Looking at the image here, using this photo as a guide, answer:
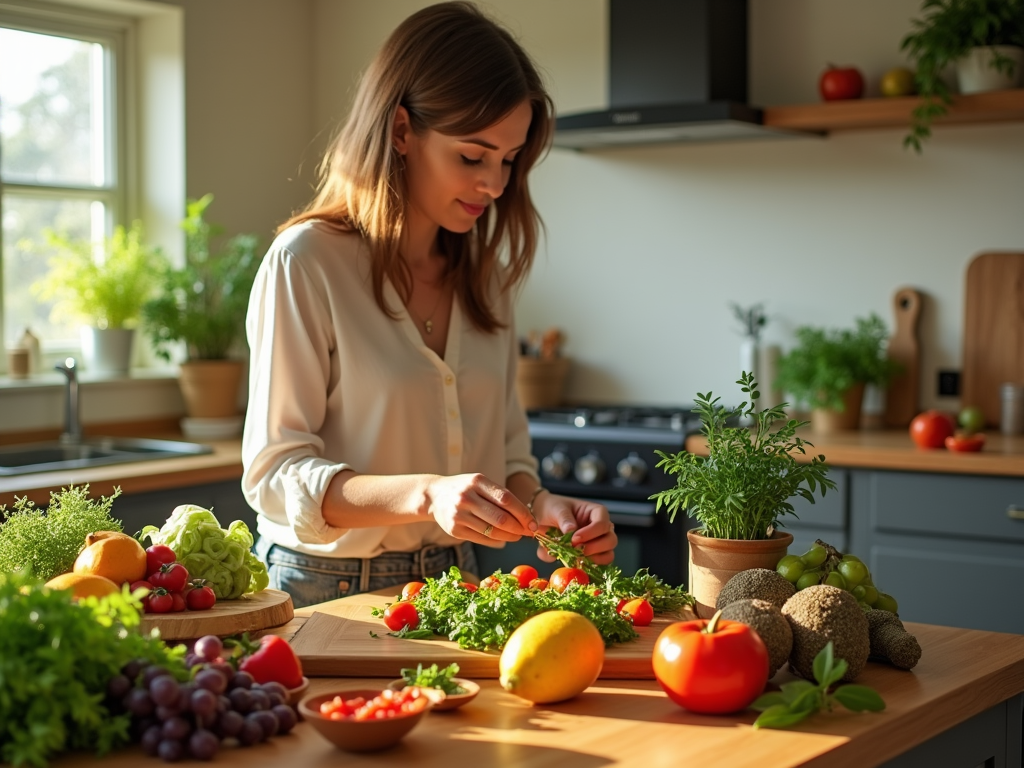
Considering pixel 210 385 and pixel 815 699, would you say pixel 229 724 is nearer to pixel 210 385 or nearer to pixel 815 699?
pixel 815 699

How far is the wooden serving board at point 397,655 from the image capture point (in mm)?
1501

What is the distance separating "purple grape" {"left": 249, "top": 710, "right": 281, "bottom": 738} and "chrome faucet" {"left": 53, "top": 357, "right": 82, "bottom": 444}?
107 inches

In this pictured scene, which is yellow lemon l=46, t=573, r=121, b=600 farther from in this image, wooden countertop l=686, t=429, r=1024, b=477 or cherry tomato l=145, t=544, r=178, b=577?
wooden countertop l=686, t=429, r=1024, b=477

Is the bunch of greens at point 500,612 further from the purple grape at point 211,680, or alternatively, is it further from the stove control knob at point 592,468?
the stove control knob at point 592,468

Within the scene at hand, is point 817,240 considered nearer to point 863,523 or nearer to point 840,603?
point 863,523

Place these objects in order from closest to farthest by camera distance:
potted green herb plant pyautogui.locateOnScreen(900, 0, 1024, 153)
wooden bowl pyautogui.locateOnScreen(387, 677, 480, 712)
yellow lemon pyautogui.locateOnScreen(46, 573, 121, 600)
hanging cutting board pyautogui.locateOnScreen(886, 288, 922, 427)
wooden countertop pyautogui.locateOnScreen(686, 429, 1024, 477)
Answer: wooden bowl pyautogui.locateOnScreen(387, 677, 480, 712) < yellow lemon pyautogui.locateOnScreen(46, 573, 121, 600) < wooden countertop pyautogui.locateOnScreen(686, 429, 1024, 477) < potted green herb plant pyautogui.locateOnScreen(900, 0, 1024, 153) < hanging cutting board pyautogui.locateOnScreen(886, 288, 922, 427)

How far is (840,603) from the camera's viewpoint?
1.44m

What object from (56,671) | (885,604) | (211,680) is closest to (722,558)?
(885,604)

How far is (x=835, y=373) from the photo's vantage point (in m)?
3.65

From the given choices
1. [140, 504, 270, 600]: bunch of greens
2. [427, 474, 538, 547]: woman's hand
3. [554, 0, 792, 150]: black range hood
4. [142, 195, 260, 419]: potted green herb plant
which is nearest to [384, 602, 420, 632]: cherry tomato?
[427, 474, 538, 547]: woman's hand

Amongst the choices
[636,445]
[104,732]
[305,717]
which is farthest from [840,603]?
[636,445]

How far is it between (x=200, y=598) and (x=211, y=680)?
42 cm

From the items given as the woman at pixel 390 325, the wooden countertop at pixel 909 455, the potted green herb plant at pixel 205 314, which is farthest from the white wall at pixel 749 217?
the woman at pixel 390 325

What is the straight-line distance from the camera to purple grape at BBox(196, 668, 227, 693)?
1.22 meters
